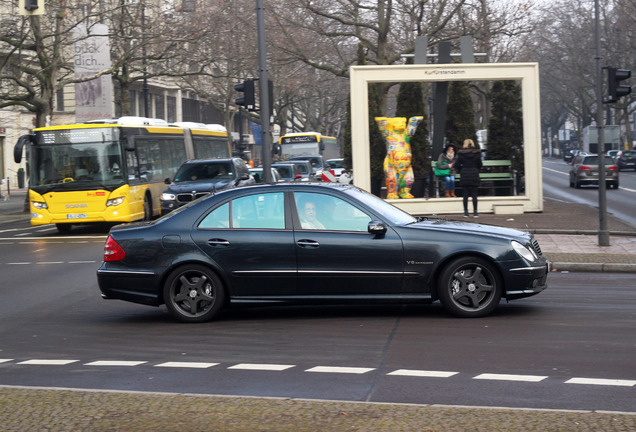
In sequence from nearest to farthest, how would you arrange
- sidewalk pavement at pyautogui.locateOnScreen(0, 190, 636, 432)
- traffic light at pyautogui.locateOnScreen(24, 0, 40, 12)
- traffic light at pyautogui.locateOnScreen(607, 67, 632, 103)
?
sidewalk pavement at pyautogui.locateOnScreen(0, 190, 636, 432), traffic light at pyautogui.locateOnScreen(607, 67, 632, 103), traffic light at pyautogui.locateOnScreen(24, 0, 40, 12)

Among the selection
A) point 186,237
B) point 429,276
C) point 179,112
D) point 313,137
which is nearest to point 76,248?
point 186,237

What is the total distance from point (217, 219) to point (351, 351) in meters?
2.51

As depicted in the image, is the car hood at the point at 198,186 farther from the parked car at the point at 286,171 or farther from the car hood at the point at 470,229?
the car hood at the point at 470,229

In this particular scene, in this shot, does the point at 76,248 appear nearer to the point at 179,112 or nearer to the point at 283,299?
the point at 283,299

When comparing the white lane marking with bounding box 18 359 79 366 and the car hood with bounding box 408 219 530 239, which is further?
the car hood with bounding box 408 219 530 239

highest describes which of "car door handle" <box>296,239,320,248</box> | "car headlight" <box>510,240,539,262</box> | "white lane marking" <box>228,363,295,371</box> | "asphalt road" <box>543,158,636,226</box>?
"car door handle" <box>296,239,320,248</box>

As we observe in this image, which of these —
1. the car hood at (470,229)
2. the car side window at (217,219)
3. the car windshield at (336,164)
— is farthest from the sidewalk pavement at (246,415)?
the car windshield at (336,164)

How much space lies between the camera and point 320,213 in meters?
9.67

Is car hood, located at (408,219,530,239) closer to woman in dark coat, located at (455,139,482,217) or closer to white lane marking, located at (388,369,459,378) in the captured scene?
white lane marking, located at (388,369,459,378)

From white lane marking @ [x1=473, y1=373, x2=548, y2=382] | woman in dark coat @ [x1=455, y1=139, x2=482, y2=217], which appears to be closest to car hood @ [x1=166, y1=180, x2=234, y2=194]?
woman in dark coat @ [x1=455, y1=139, x2=482, y2=217]

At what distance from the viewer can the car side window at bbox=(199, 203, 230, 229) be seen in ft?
32.1

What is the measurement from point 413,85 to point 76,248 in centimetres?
1502

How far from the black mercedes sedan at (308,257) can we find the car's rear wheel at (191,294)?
0.03ft

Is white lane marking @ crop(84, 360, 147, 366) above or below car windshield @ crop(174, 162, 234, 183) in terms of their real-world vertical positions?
below
